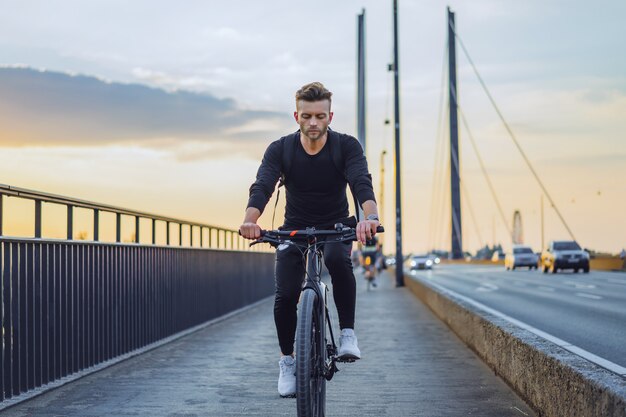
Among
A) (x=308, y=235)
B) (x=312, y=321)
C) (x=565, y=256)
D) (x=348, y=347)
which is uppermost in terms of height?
(x=308, y=235)

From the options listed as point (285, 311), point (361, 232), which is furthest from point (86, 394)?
point (361, 232)

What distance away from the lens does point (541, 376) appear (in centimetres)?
615

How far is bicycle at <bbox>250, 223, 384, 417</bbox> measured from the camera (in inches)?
194

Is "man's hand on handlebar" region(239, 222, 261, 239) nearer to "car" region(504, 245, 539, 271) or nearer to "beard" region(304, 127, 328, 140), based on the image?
"beard" region(304, 127, 328, 140)

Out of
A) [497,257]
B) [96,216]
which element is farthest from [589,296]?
[497,257]

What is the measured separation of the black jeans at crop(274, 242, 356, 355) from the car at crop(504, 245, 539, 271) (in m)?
50.0

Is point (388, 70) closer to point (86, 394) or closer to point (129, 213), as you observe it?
point (129, 213)

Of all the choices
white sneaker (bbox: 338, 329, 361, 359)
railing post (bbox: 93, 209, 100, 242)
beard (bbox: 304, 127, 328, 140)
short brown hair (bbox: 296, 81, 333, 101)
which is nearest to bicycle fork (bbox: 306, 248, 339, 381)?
white sneaker (bbox: 338, 329, 361, 359)

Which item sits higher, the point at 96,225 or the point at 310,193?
the point at 310,193

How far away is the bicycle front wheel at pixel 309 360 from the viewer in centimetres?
489

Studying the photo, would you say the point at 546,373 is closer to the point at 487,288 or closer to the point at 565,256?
the point at 487,288

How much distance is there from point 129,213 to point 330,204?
190 inches

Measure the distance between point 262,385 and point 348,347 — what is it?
6.93 feet

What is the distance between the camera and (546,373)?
5.99 metres
